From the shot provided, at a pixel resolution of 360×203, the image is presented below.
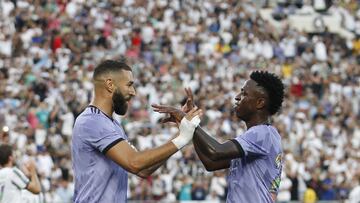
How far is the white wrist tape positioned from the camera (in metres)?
7.39

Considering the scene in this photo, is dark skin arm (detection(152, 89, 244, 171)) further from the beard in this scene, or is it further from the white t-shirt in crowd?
the white t-shirt in crowd

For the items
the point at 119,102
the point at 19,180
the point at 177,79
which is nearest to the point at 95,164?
the point at 119,102

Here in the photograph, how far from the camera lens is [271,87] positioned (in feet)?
26.8

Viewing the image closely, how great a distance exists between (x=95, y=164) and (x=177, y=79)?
1585cm

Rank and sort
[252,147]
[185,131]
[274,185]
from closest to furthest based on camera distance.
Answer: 1. [185,131]
2. [252,147]
3. [274,185]

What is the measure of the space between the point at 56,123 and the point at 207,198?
3.32 m

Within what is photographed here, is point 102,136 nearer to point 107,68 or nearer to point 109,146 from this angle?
point 109,146

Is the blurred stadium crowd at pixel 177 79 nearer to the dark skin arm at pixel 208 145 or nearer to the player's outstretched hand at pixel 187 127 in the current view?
the dark skin arm at pixel 208 145

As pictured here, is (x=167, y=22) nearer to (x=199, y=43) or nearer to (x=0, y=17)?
(x=199, y=43)

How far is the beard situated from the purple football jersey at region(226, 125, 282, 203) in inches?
34.7

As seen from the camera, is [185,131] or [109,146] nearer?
[109,146]

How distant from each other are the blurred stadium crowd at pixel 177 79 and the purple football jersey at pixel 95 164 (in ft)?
33.7

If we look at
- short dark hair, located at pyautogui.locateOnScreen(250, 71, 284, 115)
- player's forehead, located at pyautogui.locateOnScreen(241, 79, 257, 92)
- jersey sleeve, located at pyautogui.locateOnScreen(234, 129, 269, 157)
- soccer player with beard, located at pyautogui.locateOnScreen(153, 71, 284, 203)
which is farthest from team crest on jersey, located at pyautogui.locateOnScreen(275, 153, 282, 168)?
player's forehead, located at pyautogui.locateOnScreen(241, 79, 257, 92)

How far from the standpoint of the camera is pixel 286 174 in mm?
20438
